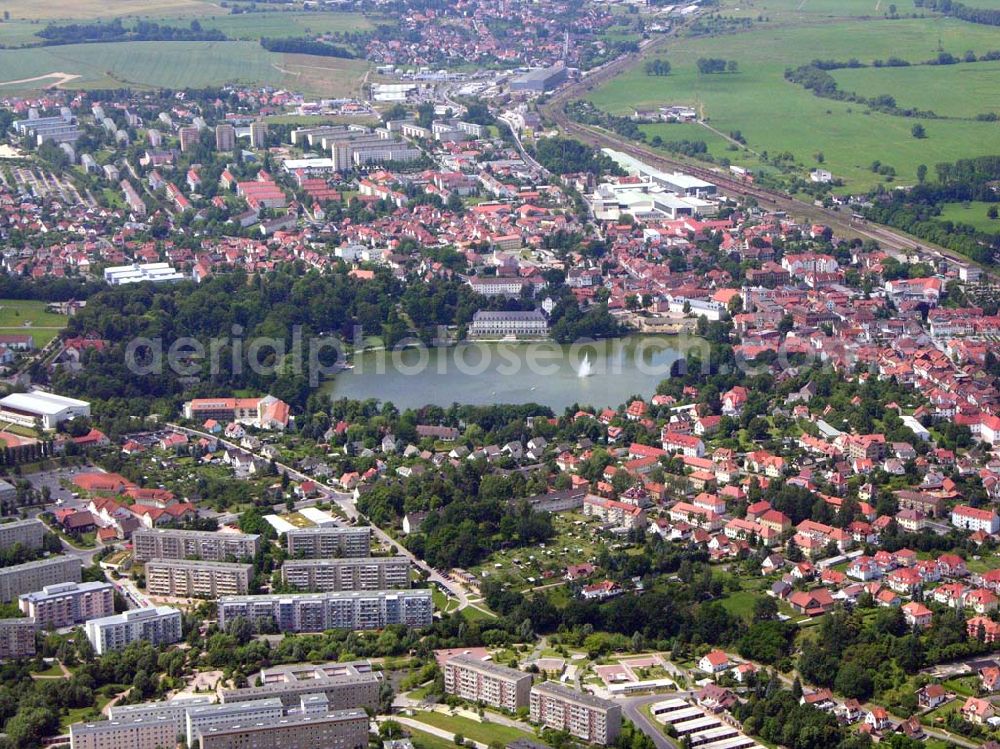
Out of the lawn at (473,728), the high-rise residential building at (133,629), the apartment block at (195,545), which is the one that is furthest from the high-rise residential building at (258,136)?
the lawn at (473,728)

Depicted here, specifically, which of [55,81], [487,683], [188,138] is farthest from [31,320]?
[55,81]

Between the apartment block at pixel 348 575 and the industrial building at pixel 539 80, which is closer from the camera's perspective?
the apartment block at pixel 348 575

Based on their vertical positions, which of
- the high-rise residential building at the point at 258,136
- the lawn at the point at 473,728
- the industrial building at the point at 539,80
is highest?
the industrial building at the point at 539,80

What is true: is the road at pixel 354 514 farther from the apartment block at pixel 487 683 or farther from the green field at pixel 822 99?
the green field at pixel 822 99

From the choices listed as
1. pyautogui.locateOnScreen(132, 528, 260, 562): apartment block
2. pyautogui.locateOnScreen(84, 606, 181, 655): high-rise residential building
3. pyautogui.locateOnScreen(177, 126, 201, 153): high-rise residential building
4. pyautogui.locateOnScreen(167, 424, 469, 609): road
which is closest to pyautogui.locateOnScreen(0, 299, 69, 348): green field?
pyautogui.locateOnScreen(167, 424, 469, 609): road

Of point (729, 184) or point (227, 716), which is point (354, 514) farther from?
→ point (729, 184)

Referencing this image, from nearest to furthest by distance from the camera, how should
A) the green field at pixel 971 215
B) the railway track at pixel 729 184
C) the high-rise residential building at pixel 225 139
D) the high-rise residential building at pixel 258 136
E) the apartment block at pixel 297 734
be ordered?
the apartment block at pixel 297 734 < the railway track at pixel 729 184 < the green field at pixel 971 215 < the high-rise residential building at pixel 225 139 < the high-rise residential building at pixel 258 136

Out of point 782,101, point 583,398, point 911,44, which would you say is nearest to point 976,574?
point 583,398
